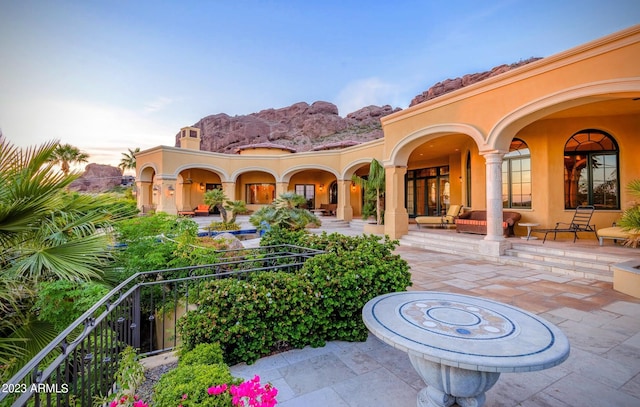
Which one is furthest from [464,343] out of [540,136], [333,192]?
[333,192]

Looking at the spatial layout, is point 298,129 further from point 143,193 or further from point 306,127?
point 143,193

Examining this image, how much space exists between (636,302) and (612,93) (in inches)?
155

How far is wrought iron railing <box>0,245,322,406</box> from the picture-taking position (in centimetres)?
201

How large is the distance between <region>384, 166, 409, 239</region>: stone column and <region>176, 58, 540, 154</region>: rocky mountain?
31.2 m

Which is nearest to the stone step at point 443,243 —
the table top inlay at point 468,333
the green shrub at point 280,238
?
the green shrub at point 280,238

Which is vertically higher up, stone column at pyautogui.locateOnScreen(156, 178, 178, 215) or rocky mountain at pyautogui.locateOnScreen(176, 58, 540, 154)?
rocky mountain at pyautogui.locateOnScreen(176, 58, 540, 154)

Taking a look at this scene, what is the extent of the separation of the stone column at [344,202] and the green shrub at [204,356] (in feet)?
50.6

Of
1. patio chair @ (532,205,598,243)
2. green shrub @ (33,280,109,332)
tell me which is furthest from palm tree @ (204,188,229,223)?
patio chair @ (532,205,598,243)

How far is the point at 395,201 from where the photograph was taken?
34.8ft

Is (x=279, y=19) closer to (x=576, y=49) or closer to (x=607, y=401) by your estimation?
(x=576, y=49)

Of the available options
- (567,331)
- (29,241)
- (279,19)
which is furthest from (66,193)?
(279,19)

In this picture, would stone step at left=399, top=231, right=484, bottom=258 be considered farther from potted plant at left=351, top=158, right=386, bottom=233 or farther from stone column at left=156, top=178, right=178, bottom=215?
stone column at left=156, top=178, right=178, bottom=215

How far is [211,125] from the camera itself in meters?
46.0

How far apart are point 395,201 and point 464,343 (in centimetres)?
910
